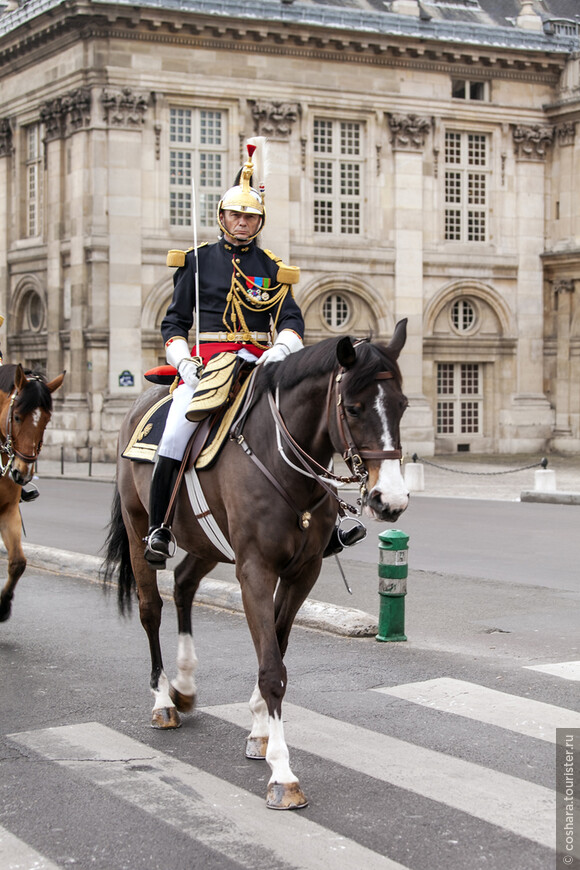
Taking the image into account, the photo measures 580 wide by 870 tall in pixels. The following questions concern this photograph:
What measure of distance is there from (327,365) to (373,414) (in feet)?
1.82

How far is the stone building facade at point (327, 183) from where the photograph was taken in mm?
38250

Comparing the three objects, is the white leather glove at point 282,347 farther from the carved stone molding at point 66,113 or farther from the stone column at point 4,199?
the stone column at point 4,199

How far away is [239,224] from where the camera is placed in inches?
286

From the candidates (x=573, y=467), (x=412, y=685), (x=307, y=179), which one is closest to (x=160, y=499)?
(x=412, y=685)

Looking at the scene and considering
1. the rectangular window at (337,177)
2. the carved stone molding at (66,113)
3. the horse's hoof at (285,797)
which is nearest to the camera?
the horse's hoof at (285,797)

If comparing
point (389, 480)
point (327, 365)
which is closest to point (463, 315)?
point (327, 365)

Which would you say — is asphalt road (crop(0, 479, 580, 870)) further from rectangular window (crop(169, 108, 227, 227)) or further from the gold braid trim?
rectangular window (crop(169, 108, 227, 227))

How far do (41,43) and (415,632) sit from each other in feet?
114

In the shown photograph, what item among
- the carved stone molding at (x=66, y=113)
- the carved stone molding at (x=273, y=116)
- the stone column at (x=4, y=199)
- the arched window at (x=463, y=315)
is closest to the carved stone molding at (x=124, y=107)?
the carved stone molding at (x=66, y=113)

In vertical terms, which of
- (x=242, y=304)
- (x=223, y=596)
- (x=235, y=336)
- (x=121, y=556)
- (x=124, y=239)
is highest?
(x=124, y=239)

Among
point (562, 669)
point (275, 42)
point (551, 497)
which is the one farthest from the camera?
point (275, 42)

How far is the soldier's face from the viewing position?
7254 millimetres

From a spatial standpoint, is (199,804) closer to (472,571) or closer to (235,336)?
(235,336)

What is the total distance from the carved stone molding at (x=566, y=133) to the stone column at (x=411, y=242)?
5016 mm
